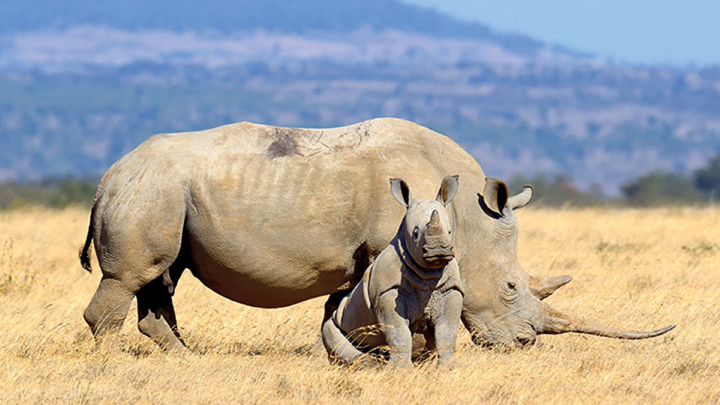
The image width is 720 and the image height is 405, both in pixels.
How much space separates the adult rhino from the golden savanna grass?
0.43m

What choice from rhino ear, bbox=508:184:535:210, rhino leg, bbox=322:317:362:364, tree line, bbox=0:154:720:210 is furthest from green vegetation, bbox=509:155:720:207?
rhino leg, bbox=322:317:362:364

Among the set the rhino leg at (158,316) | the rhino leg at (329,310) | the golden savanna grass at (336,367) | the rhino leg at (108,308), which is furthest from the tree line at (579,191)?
the rhino leg at (329,310)

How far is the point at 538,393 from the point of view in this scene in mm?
7641

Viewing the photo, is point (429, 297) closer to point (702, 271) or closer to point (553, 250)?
point (702, 271)

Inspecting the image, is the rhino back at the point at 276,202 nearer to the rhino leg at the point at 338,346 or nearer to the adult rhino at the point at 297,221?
the adult rhino at the point at 297,221

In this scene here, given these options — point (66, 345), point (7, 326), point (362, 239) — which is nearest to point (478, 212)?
point (362, 239)

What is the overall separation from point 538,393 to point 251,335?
3.05 meters

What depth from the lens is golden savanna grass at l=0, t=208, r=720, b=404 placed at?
24.9ft

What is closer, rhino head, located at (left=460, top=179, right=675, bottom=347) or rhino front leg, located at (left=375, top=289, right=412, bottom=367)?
rhino front leg, located at (left=375, top=289, right=412, bottom=367)

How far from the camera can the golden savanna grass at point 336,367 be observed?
299 inches

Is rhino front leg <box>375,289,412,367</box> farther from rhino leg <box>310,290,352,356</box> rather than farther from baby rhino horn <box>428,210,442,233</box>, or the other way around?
rhino leg <box>310,290,352,356</box>

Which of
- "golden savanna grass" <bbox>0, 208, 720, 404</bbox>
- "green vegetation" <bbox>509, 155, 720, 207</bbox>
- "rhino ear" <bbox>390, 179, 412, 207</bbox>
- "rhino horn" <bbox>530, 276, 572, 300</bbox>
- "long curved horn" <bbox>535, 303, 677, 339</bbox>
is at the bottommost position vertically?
"green vegetation" <bbox>509, 155, 720, 207</bbox>

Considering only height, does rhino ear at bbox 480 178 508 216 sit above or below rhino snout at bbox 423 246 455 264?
below

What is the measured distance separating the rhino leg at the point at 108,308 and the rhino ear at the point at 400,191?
2264 mm
